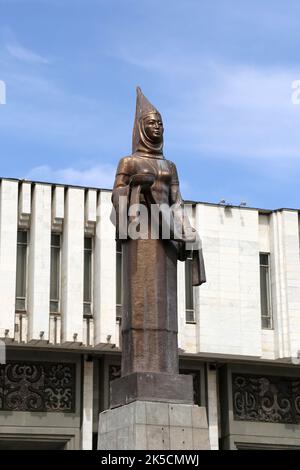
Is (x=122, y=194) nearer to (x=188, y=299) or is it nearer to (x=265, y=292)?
(x=188, y=299)

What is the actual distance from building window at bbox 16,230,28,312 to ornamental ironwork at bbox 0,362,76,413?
1629mm

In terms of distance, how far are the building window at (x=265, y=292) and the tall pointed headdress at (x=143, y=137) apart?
625 inches

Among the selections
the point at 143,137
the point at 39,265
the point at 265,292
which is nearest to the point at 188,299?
the point at 265,292

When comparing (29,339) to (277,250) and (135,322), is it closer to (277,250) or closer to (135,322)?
(277,250)

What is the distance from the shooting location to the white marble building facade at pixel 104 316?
88.3 ft

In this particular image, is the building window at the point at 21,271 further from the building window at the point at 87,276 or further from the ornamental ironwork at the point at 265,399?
the ornamental ironwork at the point at 265,399

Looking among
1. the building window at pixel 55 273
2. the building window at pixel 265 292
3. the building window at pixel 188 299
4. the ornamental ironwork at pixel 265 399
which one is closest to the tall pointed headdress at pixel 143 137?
the building window at pixel 55 273

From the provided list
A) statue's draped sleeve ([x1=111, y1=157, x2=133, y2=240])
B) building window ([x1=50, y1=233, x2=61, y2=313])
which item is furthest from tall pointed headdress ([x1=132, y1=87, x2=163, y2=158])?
building window ([x1=50, y1=233, x2=61, y2=313])

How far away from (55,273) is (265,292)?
5.84 m

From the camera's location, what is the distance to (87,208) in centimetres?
2781

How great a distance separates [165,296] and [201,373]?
16.2m

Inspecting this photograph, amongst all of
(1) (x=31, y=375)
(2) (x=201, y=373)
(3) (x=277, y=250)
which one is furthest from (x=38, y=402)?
(3) (x=277, y=250)

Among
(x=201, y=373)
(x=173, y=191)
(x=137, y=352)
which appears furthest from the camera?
(x=201, y=373)

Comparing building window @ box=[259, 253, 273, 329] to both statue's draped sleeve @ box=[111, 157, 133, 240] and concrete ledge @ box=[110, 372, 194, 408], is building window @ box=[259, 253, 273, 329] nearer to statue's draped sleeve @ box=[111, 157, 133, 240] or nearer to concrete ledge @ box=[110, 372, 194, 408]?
statue's draped sleeve @ box=[111, 157, 133, 240]
